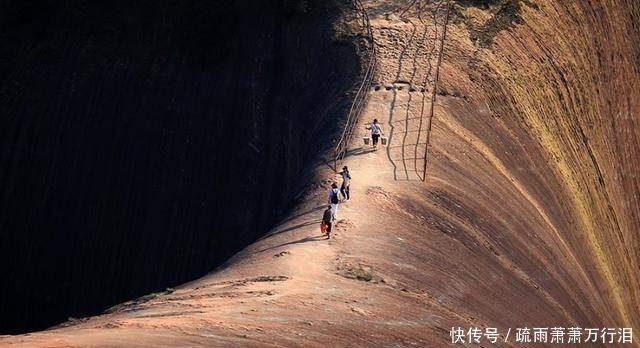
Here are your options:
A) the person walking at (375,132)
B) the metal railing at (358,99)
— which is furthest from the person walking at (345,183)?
the person walking at (375,132)

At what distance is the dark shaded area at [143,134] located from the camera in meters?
43.0

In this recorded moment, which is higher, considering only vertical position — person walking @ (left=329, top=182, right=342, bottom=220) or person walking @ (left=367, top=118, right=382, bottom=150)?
person walking @ (left=367, top=118, right=382, bottom=150)

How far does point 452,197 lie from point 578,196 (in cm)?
980

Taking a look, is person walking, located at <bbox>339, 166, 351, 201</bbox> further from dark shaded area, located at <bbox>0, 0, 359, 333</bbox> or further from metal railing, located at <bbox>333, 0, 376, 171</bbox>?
dark shaded area, located at <bbox>0, 0, 359, 333</bbox>

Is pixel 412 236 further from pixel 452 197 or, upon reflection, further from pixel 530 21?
pixel 530 21

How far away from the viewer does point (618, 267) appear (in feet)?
135

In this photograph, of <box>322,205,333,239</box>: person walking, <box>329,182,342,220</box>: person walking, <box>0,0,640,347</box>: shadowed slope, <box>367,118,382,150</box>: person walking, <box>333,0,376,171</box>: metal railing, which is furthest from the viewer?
<box>333,0,376,171</box>: metal railing

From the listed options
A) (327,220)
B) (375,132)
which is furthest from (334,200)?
(375,132)

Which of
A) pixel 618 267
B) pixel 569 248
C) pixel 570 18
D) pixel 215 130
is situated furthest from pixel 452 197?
pixel 570 18

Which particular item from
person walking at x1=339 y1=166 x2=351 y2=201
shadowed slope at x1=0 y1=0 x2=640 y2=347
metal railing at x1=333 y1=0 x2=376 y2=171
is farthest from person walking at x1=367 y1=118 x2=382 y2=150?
person walking at x1=339 y1=166 x2=351 y2=201

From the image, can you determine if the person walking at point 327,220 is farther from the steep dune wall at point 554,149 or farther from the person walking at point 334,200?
the steep dune wall at point 554,149

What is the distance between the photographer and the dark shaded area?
1692 inches

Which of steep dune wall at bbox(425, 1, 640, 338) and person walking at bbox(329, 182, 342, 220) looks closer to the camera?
person walking at bbox(329, 182, 342, 220)

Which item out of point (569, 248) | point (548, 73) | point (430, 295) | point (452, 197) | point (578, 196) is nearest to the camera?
point (430, 295)
